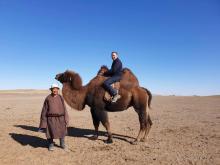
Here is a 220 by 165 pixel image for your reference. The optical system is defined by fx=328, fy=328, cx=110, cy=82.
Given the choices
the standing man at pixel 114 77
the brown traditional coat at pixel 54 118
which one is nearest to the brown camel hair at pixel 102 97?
the standing man at pixel 114 77

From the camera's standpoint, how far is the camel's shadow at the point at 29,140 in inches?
380

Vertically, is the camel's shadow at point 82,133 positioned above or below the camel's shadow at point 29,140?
above

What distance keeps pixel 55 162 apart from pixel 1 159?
4.55ft

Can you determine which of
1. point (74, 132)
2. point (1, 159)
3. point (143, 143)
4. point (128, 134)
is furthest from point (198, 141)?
point (1, 159)

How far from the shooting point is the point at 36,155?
8367 millimetres

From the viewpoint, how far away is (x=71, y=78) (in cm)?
1066

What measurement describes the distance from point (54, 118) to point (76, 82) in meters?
2.00

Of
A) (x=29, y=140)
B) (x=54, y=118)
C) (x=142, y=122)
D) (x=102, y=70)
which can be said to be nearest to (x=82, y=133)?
(x=29, y=140)

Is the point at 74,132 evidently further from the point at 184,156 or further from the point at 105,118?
the point at 184,156

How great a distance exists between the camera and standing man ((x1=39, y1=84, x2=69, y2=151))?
877 centimetres

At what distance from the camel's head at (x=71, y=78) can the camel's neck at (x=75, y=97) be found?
0.16 metres

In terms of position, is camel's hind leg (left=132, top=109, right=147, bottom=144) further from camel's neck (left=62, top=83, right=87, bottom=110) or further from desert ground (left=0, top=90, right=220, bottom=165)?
camel's neck (left=62, top=83, right=87, bottom=110)

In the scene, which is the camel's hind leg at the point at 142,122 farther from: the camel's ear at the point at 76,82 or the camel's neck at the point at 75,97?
the camel's ear at the point at 76,82

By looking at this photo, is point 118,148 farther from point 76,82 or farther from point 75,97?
point 76,82
